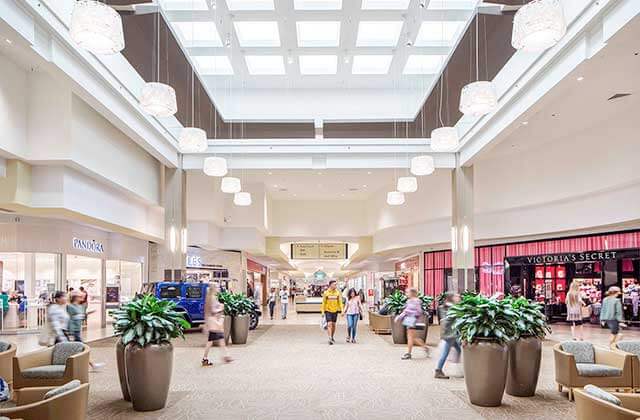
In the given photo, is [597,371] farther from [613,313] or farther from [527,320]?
[613,313]

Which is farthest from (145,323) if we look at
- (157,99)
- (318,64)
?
(318,64)

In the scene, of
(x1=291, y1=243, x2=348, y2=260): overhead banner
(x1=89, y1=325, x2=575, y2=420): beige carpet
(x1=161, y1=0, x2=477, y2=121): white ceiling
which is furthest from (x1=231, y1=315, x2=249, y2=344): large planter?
(x1=291, y1=243, x2=348, y2=260): overhead banner

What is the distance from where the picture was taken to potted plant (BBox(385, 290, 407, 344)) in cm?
1423

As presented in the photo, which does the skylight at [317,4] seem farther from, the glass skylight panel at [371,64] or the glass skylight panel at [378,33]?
the glass skylight panel at [371,64]

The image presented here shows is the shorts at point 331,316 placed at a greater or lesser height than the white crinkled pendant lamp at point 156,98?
lesser

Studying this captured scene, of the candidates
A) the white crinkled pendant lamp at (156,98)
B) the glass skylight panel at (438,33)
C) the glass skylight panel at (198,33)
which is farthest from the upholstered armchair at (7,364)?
the glass skylight panel at (438,33)

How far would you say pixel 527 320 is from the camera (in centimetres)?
803

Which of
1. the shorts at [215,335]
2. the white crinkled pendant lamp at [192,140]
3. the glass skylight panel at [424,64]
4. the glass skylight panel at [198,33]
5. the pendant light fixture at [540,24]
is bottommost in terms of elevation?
the shorts at [215,335]

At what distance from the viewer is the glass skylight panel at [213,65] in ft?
45.3

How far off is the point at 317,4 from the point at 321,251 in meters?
22.1

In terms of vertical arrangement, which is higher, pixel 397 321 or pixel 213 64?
pixel 213 64

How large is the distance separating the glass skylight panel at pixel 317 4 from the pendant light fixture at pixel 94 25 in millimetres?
4995

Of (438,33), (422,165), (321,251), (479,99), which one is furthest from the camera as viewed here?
(321,251)

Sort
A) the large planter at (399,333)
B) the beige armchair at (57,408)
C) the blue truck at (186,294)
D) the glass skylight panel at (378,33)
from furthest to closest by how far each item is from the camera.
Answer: the blue truck at (186,294) < the large planter at (399,333) < the glass skylight panel at (378,33) < the beige armchair at (57,408)
